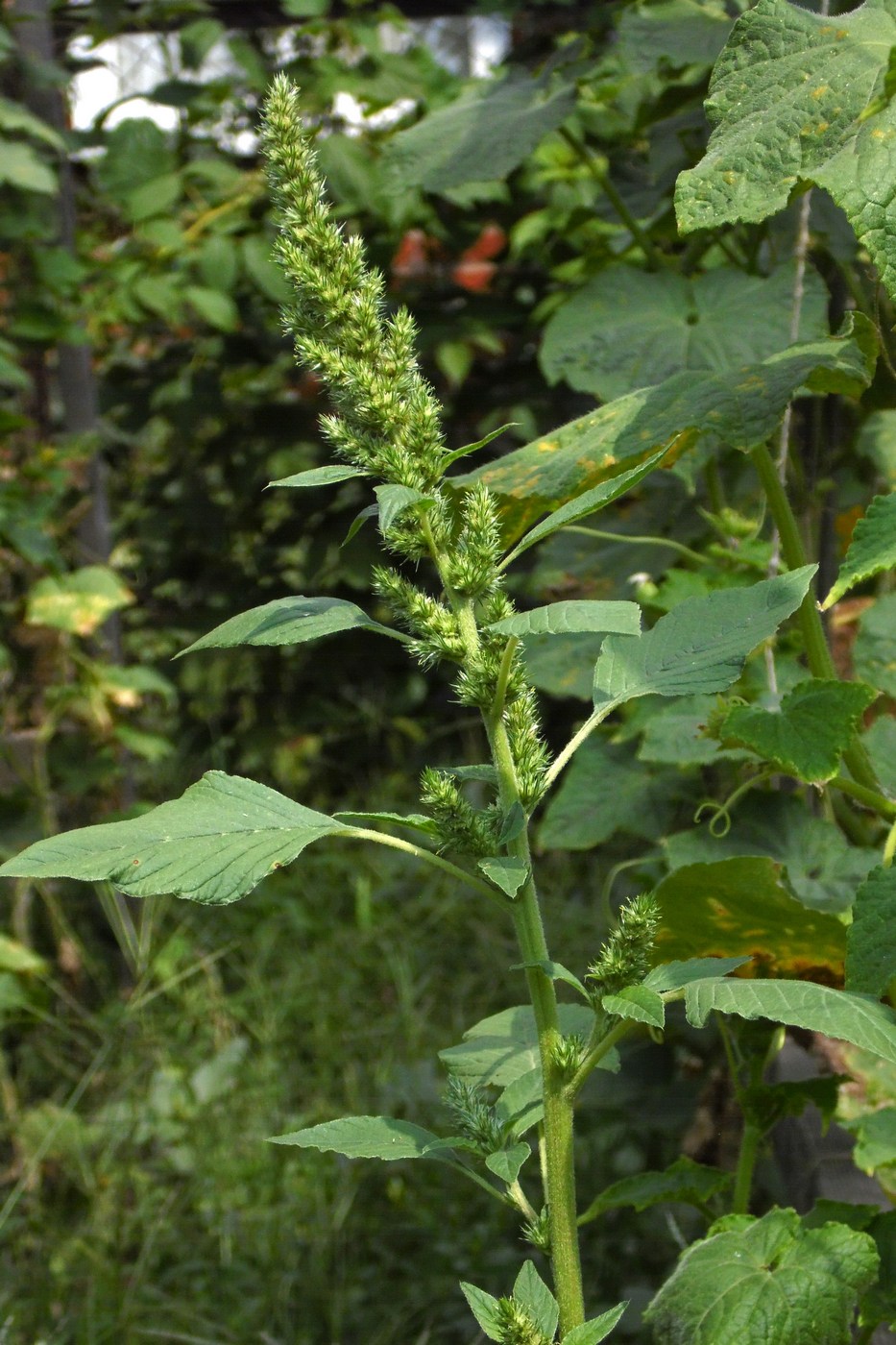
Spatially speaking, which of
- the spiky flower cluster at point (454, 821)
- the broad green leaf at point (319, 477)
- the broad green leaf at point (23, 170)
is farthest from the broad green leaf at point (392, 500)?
the broad green leaf at point (23, 170)

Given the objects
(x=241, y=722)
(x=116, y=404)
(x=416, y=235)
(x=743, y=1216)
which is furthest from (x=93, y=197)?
(x=743, y=1216)

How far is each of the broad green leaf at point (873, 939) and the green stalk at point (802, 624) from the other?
9.4 inches

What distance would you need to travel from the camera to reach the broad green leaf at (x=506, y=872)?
67 cm

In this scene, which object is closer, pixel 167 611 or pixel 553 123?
pixel 553 123

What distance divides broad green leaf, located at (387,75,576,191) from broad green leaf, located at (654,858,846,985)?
950mm

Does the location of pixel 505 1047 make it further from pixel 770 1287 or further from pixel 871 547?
pixel 871 547

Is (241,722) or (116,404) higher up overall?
(116,404)

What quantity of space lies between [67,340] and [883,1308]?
1942 mm

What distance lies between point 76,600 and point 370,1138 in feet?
5.45

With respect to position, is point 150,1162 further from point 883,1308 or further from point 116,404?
point 116,404

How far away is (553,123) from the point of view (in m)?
1.67

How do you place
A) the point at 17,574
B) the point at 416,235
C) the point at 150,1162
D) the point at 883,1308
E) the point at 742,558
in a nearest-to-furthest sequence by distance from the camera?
the point at 883,1308
the point at 742,558
the point at 150,1162
the point at 17,574
the point at 416,235

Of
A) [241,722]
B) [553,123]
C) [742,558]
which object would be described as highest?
[553,123]

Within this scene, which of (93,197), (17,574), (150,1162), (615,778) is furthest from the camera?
(93,197)
